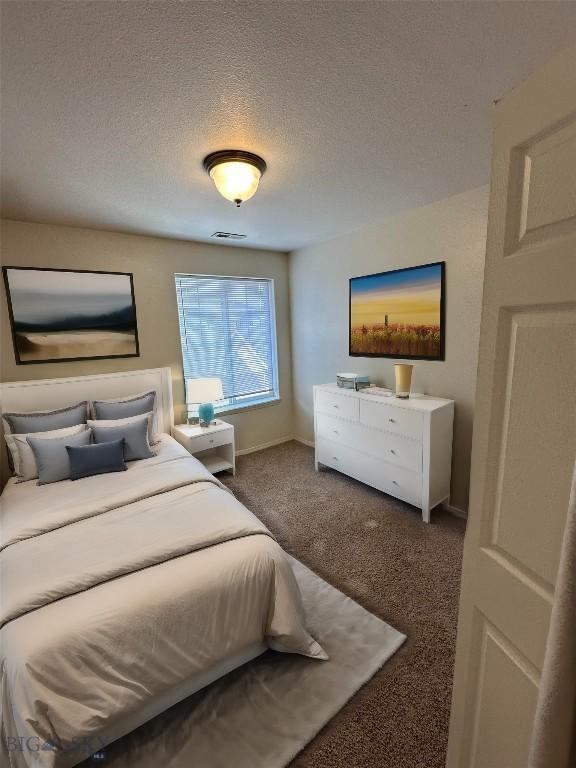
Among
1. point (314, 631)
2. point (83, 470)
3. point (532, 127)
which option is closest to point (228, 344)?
point (83, 470)

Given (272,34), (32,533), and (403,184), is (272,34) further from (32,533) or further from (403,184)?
(32,533)

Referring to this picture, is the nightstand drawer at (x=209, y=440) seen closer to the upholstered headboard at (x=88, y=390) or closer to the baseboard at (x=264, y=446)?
the upholstered headboard at (x=88, y=390)

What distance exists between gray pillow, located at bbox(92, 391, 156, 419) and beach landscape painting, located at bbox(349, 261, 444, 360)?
202 centimetres

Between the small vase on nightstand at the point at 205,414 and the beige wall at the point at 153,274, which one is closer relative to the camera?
the beige wall at the point at 153,274

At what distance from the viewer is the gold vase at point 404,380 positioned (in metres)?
2.73

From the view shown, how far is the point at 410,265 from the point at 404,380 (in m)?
0.97

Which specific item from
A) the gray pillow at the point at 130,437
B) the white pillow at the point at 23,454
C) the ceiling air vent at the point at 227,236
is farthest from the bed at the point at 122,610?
the ceiling air vent at the point at 227,236

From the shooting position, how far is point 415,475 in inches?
101

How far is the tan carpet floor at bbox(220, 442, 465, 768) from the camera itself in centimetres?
125

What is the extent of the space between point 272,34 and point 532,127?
89 cm

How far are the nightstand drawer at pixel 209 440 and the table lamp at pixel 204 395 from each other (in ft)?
0.57

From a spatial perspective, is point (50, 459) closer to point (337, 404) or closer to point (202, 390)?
point (202, 390)

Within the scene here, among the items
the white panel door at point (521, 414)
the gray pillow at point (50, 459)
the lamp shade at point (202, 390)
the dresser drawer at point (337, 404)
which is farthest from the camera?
the lamp shade at point (202, 390)

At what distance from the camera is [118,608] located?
1.22 m
